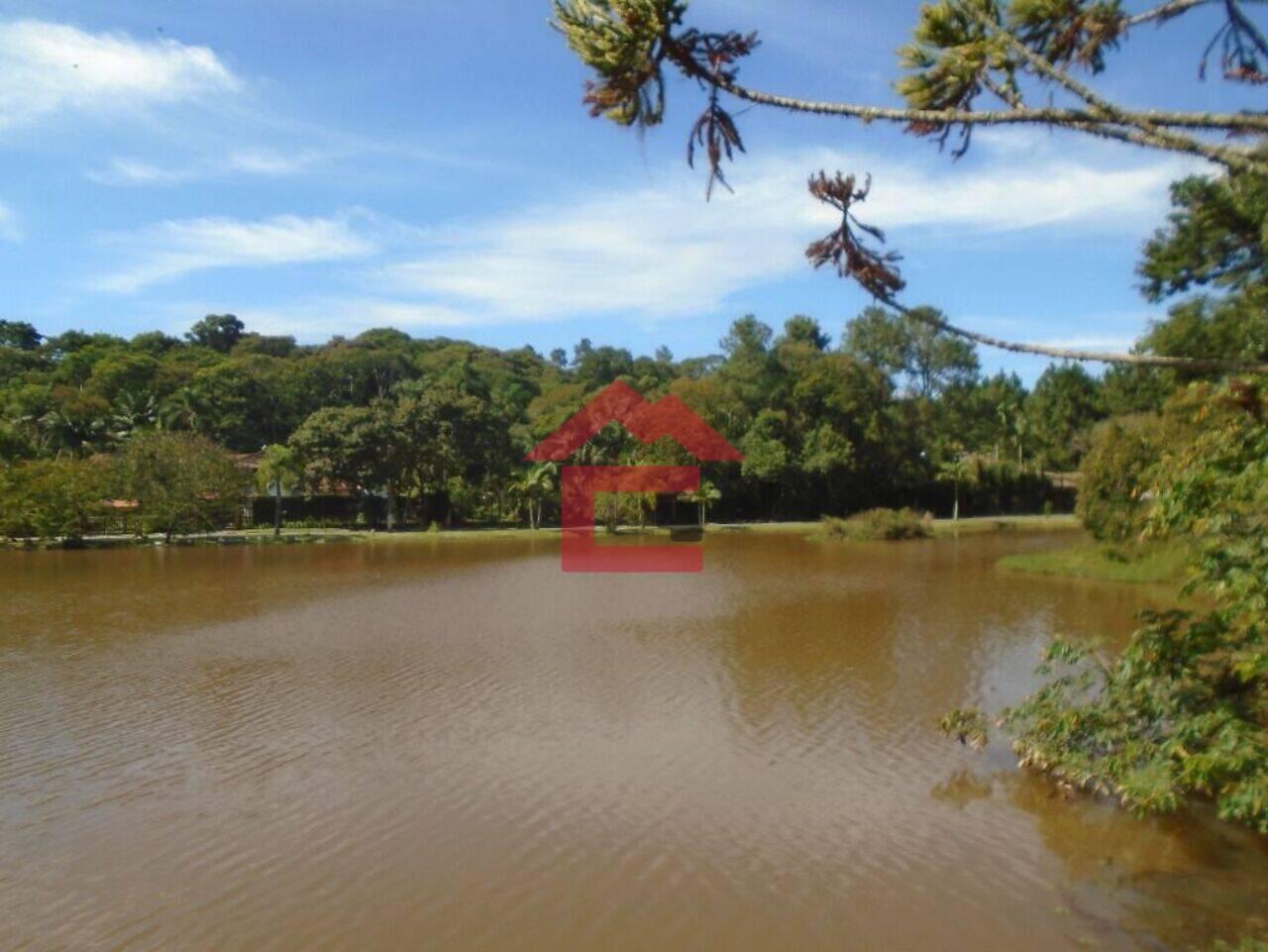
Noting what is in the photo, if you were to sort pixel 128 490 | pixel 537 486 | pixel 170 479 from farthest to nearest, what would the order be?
pixel 537 486
pixel 170 479
pixel 128 490

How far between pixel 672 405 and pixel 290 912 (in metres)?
40.1

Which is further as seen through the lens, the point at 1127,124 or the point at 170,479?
the point at 170,479

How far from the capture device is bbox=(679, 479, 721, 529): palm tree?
44.0m

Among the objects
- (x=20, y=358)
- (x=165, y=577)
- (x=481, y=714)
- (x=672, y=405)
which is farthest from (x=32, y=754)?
(x=20, y=358)

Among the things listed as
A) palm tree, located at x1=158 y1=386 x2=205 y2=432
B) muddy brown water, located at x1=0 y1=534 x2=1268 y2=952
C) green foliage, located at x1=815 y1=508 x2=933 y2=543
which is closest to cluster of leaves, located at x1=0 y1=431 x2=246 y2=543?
palm tree, located at x1=158 y1=386 x2=205 y2=432

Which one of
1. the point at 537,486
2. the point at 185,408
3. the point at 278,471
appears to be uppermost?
the point at 185,408

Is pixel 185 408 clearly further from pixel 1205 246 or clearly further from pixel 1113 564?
pixel 1205 246

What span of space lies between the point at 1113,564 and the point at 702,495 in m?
22.9

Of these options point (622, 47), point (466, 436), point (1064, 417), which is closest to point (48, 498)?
point (466, 436)

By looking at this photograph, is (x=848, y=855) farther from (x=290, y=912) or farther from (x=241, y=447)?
(x=241, y=447)

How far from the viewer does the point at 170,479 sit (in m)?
38.2

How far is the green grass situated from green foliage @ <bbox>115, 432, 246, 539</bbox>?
100 feet

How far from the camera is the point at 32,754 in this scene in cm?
976

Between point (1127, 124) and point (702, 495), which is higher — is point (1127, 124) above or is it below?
above
